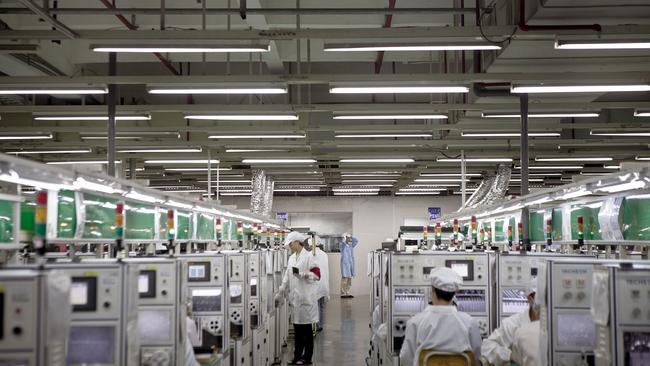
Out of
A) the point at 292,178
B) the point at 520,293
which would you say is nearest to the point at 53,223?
the point at 520,293

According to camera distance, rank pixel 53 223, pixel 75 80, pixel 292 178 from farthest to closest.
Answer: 1. pixel 292 178
2. pixel 75 80
3. pixel 53 223

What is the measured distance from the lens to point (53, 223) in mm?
5793

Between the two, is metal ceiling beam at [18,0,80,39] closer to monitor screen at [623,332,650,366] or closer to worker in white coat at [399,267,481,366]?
worker in white coat at [399,267,481,366]

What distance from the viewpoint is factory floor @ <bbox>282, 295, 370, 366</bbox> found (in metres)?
12.5

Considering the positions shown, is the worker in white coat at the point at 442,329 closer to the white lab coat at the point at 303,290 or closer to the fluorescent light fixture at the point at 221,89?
the fluorescent light fixture at the point at 221,89

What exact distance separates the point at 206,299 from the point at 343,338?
25.3 feet

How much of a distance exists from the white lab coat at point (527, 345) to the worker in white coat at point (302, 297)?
5.79m

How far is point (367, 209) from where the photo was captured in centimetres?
2738

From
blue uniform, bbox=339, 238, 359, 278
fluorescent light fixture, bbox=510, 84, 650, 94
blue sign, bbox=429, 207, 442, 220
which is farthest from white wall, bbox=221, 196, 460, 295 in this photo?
fluorescent light fixture, bbox=510, 84, 650, 94

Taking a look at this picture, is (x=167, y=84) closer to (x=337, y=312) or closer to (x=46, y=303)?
(x=46, y=303)

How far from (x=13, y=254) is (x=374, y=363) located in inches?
201

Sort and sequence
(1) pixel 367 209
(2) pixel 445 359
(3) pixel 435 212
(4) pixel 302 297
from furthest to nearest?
1. (1) pixel 367 209
2. (3) pixel 435 212
3. (4) pixel 302 297
4. (2) pixel 445 359

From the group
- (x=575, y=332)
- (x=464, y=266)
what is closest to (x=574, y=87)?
(x=464, y=266)

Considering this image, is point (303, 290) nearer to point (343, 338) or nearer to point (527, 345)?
point (343, 338)
